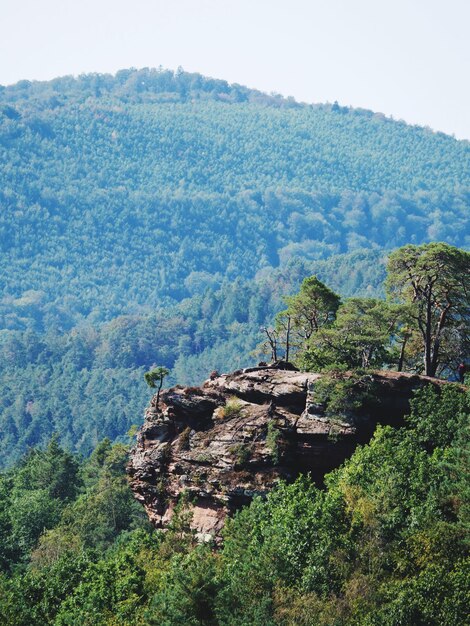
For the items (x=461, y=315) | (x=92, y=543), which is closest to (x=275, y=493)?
(x=461, y=315)

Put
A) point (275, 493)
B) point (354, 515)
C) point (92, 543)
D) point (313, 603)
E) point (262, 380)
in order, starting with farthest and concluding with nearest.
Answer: point (92, 543), point (262, 380), point (275, 493), point (354, 515), point (313, 603)

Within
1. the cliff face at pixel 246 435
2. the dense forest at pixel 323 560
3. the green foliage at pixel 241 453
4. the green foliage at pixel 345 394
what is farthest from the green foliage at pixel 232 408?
the dense forest at pixel 323 560

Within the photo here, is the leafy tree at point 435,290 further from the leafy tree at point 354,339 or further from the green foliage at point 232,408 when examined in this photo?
the green foliage at point 232,408

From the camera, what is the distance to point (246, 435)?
190 feet

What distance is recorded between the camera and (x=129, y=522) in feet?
287

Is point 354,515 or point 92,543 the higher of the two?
point 354,515

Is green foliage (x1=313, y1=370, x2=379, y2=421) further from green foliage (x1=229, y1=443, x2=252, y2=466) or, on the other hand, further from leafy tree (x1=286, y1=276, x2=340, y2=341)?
leafy tree (x1=286, y1=276, x2=340, y2=341)

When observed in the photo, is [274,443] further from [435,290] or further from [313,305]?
[313,305]

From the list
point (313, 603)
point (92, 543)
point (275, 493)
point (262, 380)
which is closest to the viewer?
point (313, 603)

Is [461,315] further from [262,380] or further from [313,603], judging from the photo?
[313,603]

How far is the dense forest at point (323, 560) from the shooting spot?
144 ft

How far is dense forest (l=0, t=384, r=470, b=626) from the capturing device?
4381 centimetres

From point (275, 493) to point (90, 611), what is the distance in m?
9.74

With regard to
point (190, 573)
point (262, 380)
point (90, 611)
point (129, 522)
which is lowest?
point (129, 522)
